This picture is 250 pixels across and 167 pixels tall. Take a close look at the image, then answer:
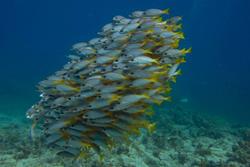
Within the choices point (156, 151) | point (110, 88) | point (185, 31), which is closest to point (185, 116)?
point (156, 151)

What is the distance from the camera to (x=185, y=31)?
10250 cm

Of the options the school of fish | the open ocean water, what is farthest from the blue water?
the school of fish

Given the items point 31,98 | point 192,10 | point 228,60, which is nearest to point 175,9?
point 192,10

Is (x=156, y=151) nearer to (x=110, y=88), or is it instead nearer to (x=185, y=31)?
(x=110, y=88)

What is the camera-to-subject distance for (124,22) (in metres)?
7.27

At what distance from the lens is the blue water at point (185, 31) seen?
2019 inches

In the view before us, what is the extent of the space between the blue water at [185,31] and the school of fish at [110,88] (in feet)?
98.4

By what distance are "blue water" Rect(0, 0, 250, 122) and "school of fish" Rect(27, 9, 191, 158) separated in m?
30.0

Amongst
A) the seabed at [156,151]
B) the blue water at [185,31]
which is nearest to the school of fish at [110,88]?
the seabed at [156,151]

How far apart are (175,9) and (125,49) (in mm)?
96004

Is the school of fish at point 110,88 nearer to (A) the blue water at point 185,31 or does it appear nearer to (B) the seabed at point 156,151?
(B) the seabed at point 156,151

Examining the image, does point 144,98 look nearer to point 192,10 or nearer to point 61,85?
point 61,85

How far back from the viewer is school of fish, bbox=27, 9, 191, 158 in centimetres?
622

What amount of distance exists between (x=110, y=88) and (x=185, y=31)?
9862 cm
